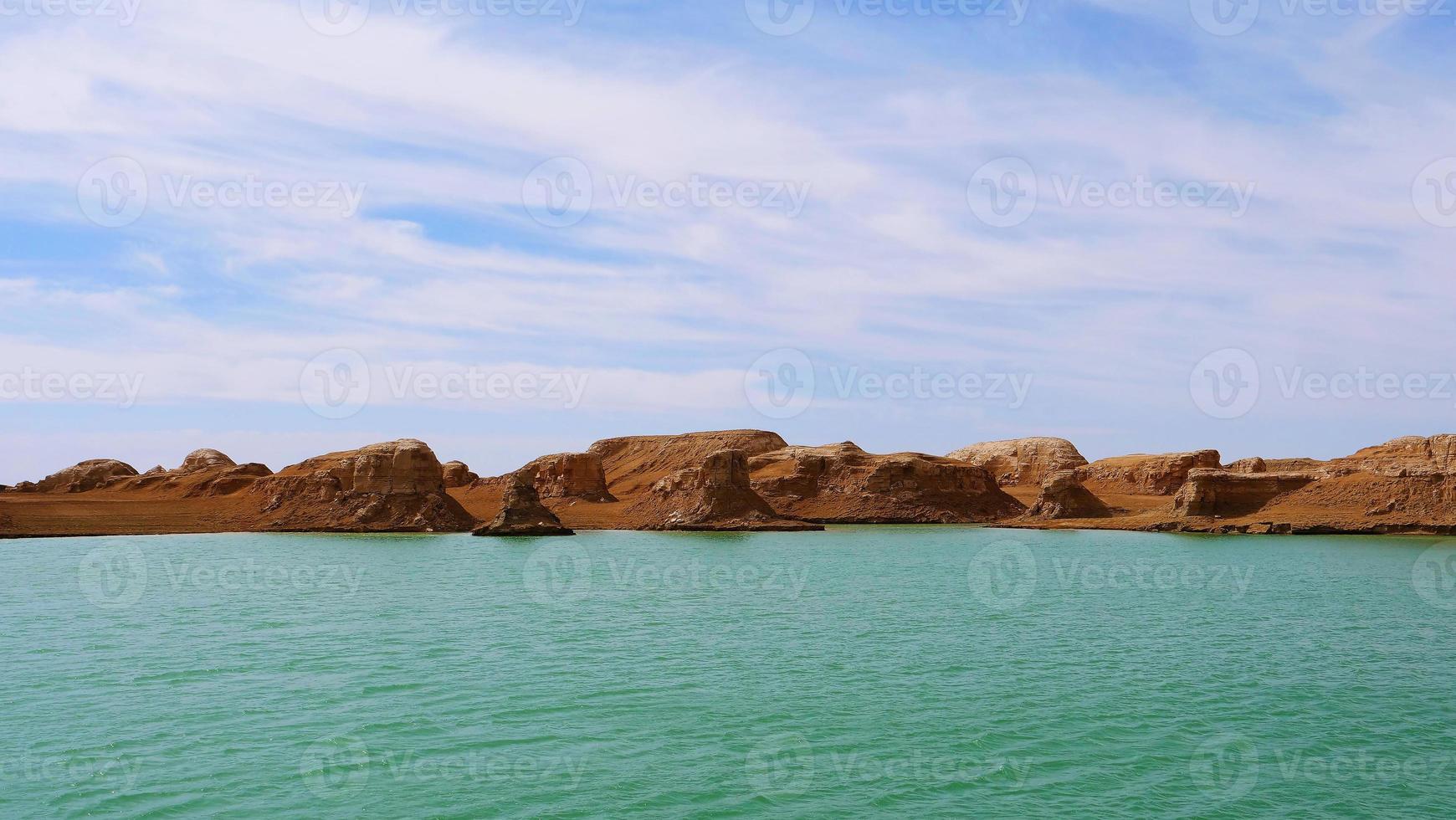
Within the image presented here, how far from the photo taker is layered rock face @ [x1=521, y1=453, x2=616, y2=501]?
4205 inches

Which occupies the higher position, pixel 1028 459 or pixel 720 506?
pixel 1028 459

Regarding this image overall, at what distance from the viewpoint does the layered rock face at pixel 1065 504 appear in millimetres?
95812

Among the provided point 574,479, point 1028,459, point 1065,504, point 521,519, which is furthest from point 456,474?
point 1028,459

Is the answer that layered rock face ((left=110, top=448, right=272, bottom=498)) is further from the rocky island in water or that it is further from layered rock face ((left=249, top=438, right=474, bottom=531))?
layered rock face ((left=249, top=438, right=474, bottom=531))

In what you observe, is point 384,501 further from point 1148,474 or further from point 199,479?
point 1148,474

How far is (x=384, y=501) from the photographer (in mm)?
81250

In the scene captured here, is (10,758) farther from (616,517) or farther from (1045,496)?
(1045,496)

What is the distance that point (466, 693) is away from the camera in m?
21.9

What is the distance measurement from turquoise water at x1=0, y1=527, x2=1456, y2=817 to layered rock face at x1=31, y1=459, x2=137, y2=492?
2982 inches

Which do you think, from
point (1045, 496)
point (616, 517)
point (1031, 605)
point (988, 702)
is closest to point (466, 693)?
point (988, 702)

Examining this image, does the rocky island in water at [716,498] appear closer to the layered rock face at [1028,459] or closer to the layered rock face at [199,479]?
the layered rock face at [199,479]

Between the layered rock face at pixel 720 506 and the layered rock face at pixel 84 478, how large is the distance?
64.0 meters

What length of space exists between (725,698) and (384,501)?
216 feet

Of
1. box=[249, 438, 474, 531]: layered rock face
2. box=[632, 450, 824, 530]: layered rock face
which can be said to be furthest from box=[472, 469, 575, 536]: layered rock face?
box=[632, 450, 824, 530]: layered rock face
